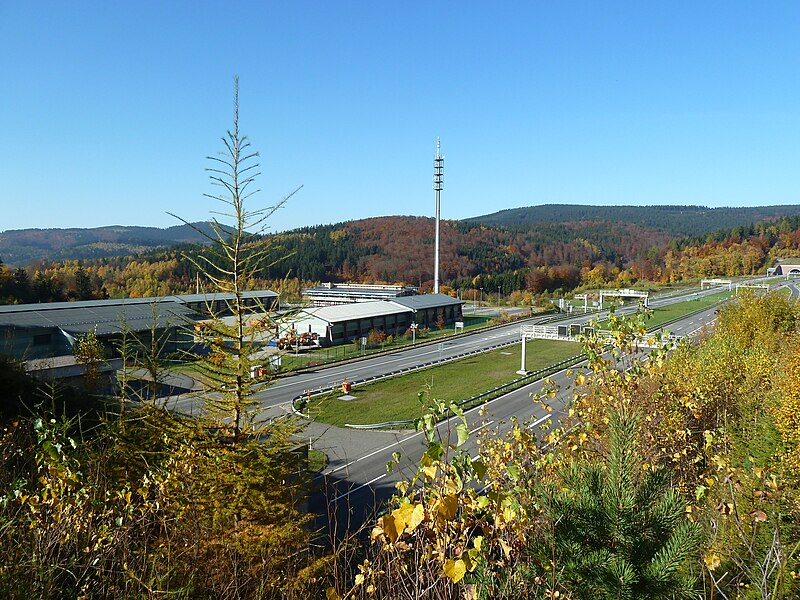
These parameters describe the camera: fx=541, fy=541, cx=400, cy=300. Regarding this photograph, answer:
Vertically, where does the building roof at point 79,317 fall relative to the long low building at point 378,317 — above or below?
above

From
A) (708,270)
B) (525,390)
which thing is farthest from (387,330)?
(708,270)

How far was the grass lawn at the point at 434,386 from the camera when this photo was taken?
2367 cm

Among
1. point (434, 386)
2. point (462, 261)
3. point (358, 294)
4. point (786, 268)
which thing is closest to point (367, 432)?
point (434, 386)

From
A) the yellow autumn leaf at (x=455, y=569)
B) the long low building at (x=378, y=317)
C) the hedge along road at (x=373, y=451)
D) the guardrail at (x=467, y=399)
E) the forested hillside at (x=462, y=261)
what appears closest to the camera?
the yellow autumn leaf at (x=455, y=569)

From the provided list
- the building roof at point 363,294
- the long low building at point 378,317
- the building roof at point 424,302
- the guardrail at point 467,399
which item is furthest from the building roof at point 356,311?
the building roof at point 363,294

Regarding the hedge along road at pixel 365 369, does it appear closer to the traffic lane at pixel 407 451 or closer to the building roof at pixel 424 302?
the traffic lane at pixel 407 451

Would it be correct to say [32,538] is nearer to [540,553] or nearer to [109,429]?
[109,429]

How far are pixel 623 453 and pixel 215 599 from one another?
3603 millimetres

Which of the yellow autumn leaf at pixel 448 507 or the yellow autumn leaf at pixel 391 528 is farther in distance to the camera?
the yellow autumn leaf at pixel 448 507

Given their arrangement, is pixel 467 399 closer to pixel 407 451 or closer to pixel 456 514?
pixel 407 451

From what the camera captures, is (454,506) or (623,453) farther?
(623,453)

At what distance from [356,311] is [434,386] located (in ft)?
60.1

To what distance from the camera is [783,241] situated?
107438 mm

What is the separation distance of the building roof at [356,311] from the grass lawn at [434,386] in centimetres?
1131
